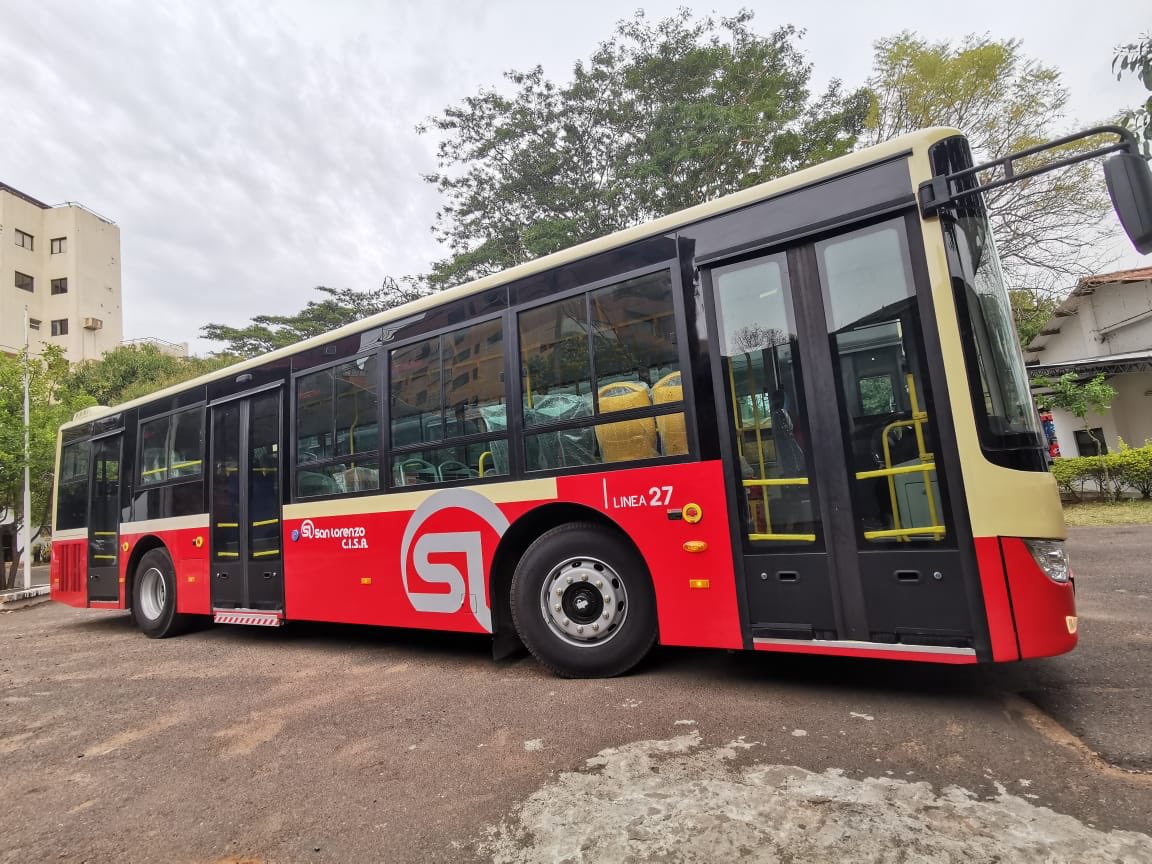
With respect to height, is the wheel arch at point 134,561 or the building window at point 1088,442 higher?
the building window at point 1088,442

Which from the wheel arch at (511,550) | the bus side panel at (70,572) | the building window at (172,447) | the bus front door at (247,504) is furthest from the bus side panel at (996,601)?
the bus side panel at (70,572)

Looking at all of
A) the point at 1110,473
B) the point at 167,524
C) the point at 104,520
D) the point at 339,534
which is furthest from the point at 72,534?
the point at 1110,473

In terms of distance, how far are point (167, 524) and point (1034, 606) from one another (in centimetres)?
828

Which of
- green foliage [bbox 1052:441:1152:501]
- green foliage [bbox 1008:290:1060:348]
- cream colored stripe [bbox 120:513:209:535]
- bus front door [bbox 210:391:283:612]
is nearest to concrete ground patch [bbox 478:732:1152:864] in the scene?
bus front door [bbox 210:391:283:612]

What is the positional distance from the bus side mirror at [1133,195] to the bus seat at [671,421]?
219 cm

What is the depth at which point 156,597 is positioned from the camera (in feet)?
25.4

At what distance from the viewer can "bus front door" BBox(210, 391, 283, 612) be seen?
6.35m

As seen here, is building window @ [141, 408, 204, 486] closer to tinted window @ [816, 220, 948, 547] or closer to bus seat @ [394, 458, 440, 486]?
bus seat @ [394, 458, 440, 486]

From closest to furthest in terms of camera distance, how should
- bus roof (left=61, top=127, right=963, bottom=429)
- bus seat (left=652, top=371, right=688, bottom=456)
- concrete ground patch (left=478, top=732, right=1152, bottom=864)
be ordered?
concrete ground patch (left=478, top=732, right=1152, bottom=864) < bus roof (left=61, top=127, right=963, bottom=429) < bus seat (left=652, top=371, right=688, bottom=456)

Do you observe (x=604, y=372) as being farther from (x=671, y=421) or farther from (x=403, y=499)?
(x=403, y=499)

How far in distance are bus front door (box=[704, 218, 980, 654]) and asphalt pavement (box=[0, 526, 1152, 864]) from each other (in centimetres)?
52

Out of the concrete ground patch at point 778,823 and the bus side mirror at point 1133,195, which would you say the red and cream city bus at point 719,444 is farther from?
the concrete ground patch at point 778,823

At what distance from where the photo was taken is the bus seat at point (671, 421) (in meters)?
3.93

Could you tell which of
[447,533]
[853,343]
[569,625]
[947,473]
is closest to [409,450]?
[447,533]
